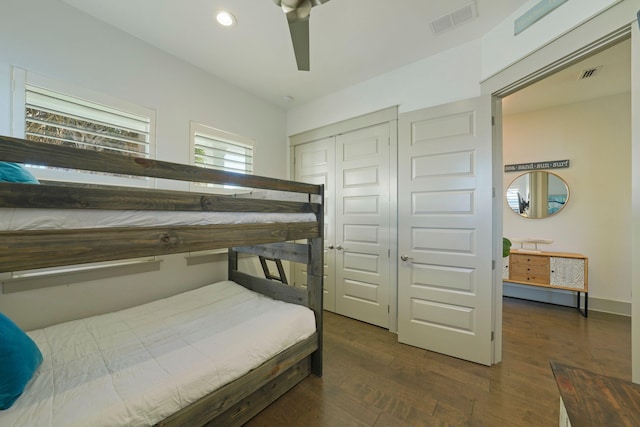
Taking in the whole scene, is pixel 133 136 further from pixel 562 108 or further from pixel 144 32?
pixel 562 108

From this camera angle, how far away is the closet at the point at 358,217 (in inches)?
108

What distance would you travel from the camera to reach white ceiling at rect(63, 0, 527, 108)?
181cm

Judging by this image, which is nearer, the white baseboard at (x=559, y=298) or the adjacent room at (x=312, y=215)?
the adjacent room at (x=312, y=215)

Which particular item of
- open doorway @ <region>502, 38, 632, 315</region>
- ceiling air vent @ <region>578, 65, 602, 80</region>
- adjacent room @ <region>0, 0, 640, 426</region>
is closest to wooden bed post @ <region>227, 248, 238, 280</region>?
adjacent room @ <region>0, 0, 640, 426</region>

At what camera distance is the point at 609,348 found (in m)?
2.32

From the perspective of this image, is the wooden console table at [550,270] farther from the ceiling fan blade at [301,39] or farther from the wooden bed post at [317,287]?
the ceiling fan blade at [301,39]

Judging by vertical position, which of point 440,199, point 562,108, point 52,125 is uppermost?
point 562,108

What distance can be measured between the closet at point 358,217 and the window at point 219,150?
34.9 inches

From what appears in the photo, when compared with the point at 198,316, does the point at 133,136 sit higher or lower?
higher

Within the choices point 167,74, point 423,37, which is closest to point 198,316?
point 167,74

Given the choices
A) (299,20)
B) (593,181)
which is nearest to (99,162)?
(299,20)

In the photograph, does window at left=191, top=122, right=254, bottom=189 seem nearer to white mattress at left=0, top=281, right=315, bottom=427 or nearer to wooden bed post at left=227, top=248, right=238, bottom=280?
wooden bed post at left=227, top=248, right=238, bottom=280

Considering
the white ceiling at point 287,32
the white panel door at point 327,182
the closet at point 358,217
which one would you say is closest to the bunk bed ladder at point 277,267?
the white panel door at point 327,182

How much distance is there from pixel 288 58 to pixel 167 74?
124 centimetres
